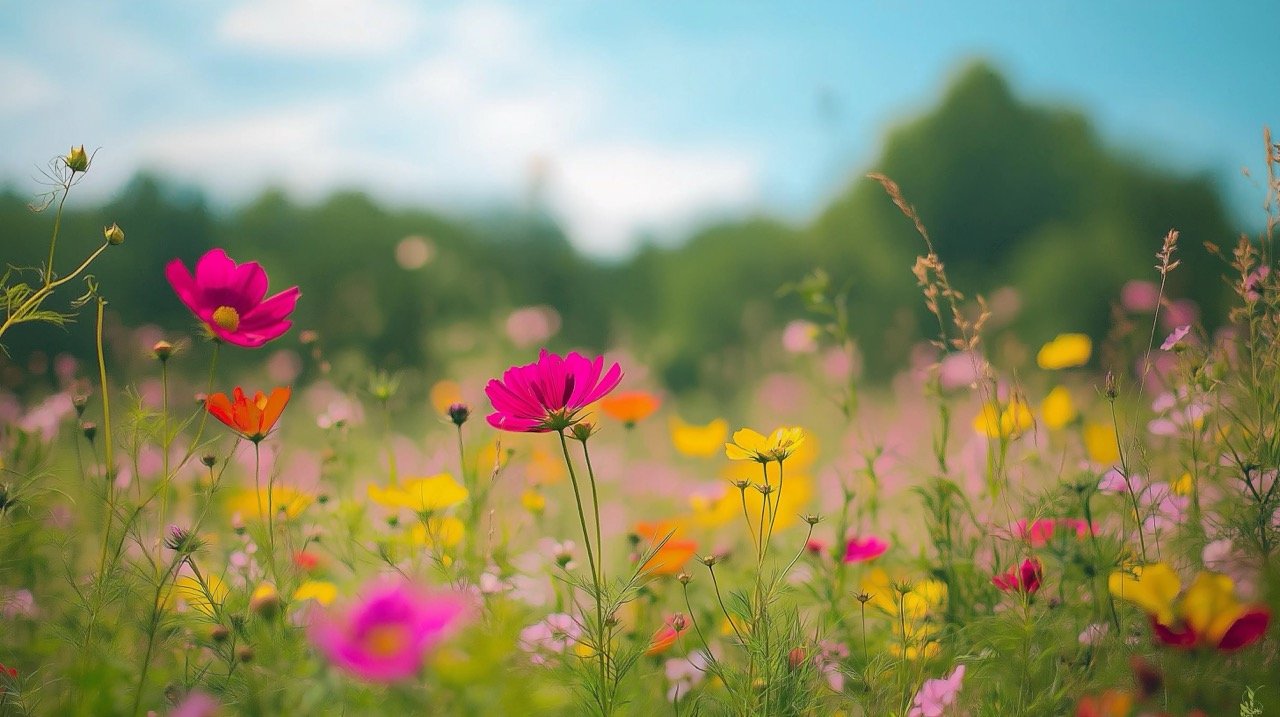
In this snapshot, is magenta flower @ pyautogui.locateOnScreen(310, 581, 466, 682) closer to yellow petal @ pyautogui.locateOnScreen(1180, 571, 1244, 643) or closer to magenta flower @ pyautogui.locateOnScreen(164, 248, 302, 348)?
magenta flower @ pyautogui.locateOnScreen(164, 248, 302, 348)

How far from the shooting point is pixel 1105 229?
10266mm

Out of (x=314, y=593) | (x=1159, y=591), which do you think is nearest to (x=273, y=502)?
(x=314, y=593)

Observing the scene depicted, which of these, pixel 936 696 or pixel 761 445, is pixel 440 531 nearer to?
pixel 761 445

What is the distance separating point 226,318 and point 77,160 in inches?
10.1

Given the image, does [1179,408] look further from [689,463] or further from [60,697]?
[689,463]

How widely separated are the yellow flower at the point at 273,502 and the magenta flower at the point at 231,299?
207 millimetres

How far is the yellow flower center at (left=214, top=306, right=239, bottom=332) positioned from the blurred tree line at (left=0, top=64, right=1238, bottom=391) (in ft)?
20.3

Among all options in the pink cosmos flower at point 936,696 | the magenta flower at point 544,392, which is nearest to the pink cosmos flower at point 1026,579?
the pink cosmos flower at point 936,696

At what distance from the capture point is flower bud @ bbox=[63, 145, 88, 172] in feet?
3.05

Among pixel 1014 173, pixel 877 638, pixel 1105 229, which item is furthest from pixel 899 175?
pixel 877 638

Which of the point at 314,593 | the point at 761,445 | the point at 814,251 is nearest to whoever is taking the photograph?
the point at 761,445

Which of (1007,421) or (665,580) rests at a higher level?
(1007,421)

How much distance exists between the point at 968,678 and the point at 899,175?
1299 centimetres

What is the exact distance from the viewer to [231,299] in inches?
39.2
